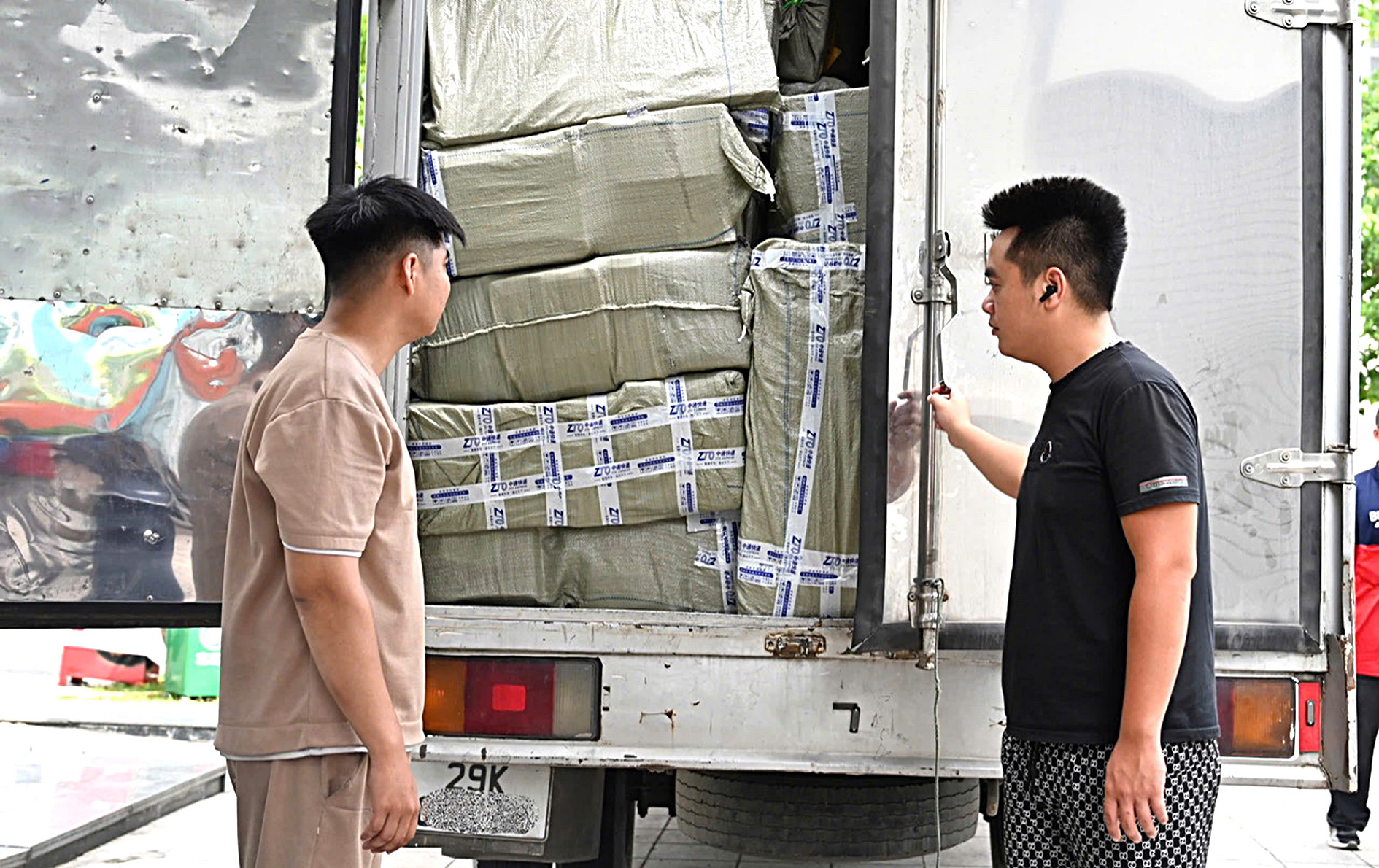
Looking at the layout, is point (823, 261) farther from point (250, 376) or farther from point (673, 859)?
point (673, 859)

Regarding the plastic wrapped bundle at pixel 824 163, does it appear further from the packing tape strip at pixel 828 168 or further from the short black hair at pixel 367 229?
the short black hair at pixel 367 229

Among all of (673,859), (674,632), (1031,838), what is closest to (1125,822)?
(1031,838)

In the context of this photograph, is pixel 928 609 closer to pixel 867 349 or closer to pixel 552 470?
pixel 867 349

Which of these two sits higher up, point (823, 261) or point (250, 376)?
point (823, 261)

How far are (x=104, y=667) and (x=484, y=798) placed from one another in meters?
8.04

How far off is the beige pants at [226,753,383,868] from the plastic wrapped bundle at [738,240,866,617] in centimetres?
119

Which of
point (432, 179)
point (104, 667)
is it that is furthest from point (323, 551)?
point (104, 667)

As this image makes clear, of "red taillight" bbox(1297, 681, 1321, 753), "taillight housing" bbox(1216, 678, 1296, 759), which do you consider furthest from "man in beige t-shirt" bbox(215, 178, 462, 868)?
"red taillight" bbox(1297, 681, 1321, 753)

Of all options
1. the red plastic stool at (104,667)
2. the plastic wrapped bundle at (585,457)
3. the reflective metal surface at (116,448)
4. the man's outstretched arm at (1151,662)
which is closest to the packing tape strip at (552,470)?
the plastic wrapped bundle at (585,457)

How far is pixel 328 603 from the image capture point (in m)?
2.04

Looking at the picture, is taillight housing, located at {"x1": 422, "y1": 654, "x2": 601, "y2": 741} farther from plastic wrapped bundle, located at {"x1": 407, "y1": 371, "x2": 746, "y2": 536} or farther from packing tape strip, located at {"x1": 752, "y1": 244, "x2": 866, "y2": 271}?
packing tape strip, located at {"x1": 752, "y1": 244, "x2": 866, "y2": 271}

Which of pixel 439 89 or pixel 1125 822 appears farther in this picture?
pixel 439 89

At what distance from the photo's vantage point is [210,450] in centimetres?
306

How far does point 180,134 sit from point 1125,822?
7.65 feet
